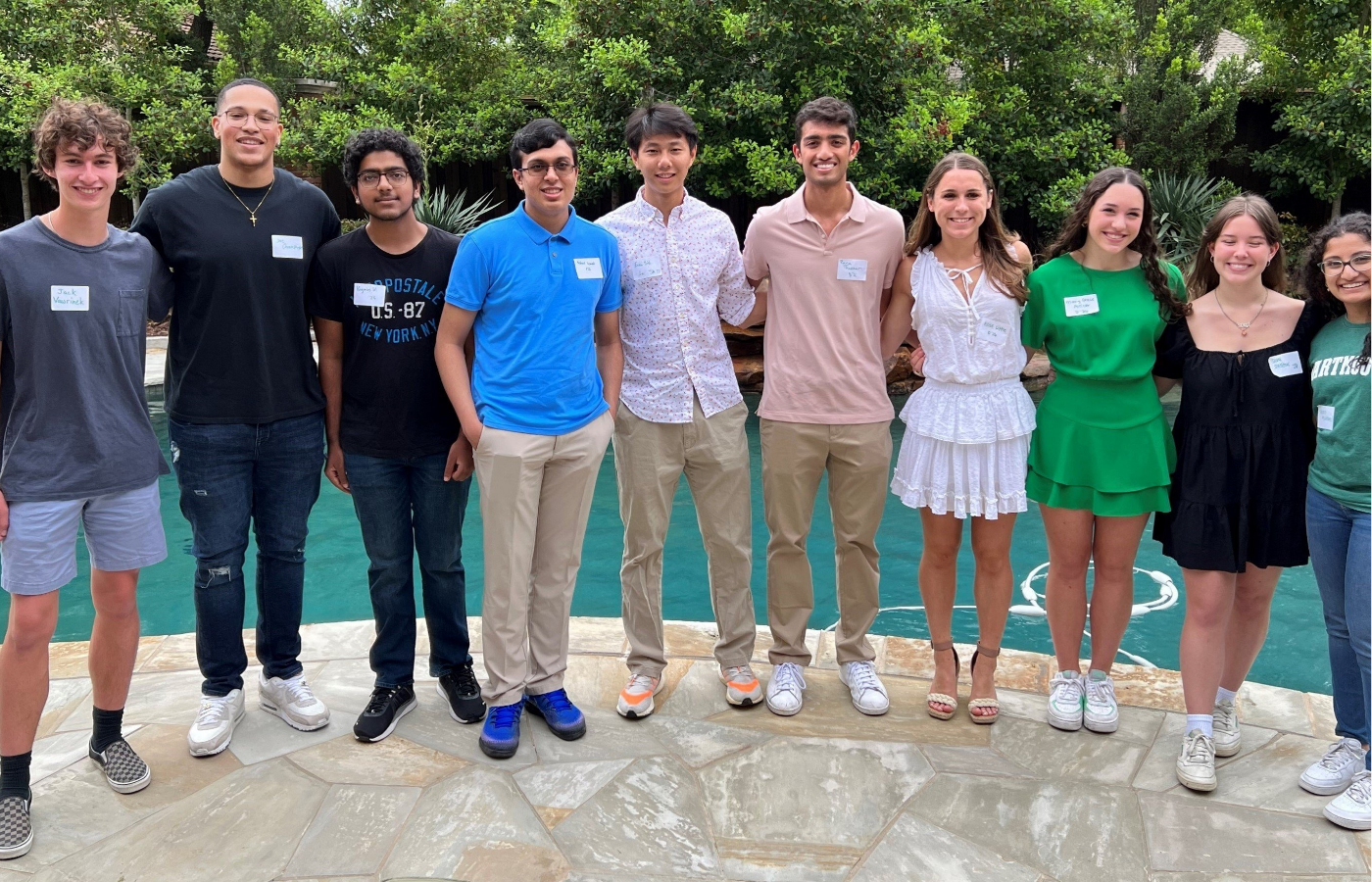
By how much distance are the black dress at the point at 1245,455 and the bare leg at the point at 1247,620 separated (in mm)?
113

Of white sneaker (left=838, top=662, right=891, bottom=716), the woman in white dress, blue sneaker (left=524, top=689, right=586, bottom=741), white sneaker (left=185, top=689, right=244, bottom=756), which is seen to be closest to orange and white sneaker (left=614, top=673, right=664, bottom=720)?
blue sneaker (left=524, top=689, right=586, bottom=741)

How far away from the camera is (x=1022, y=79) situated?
10.6 metres

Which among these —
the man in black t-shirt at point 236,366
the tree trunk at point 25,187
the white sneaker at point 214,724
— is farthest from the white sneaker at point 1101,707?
the tree trunk at point 25,187

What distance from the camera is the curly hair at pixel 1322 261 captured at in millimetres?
2551

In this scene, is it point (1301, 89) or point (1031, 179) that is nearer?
point (1031, 179)

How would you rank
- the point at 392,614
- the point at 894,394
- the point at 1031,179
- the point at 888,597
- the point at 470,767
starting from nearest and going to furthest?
the point at 470,767, the point at 392,614, the point at 888,597, the point at 894,394, the point at 1031,179

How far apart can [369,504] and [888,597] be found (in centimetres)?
315

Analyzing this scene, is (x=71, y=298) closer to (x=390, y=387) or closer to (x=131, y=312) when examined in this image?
(x=131, y=312)

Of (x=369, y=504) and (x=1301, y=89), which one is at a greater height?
(x=1301, y=89)

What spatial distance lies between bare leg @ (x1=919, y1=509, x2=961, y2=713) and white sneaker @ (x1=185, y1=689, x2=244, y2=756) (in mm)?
2022

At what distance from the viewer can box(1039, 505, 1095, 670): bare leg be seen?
3.00 m

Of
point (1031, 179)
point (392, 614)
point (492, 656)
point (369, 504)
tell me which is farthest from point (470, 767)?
point (1031, 179)

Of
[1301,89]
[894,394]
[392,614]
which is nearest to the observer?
[392,614]

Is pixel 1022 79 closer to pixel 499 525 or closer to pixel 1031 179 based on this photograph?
pixel 1031 179
